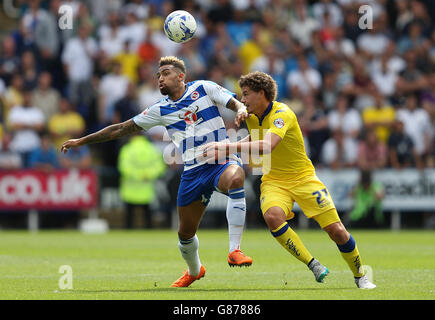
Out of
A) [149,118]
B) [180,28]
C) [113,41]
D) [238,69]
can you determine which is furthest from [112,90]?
[149,118]

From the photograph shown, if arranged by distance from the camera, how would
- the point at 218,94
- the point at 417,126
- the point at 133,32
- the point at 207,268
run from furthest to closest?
the point at 133,32
the point at 417,126
the point at 207,268
the point at 218,94

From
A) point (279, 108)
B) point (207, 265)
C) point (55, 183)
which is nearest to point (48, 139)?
point (55, 183)

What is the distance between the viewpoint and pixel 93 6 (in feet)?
78.9

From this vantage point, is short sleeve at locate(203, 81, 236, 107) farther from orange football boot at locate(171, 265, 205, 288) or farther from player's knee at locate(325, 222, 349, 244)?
orange football boot at locate(171, 265, 205, 288)

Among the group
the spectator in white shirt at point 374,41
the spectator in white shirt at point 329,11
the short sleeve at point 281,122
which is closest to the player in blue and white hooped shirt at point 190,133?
the short sleeve at point 281,122

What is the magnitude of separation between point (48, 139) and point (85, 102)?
5.25ft

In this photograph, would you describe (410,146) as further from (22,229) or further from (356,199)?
(22,229)

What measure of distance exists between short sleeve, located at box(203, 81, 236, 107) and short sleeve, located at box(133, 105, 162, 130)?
0.61 meters

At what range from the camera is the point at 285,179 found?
31.9 feet

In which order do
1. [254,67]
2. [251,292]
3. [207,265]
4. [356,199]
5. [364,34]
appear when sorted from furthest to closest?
[364,34] → [254,67] → [356,199] → [207,265] → [251,292]

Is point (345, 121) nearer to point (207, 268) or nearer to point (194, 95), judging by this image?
point (207, 268)

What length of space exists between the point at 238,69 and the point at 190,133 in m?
12.1

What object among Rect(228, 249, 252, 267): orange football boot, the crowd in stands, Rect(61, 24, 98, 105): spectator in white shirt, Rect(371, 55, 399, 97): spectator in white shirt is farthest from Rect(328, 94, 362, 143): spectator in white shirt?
Rect(228, 249, 252, 267): orange football boot

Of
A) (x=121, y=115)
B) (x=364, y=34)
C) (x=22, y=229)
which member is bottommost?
(x=22, y=229)
